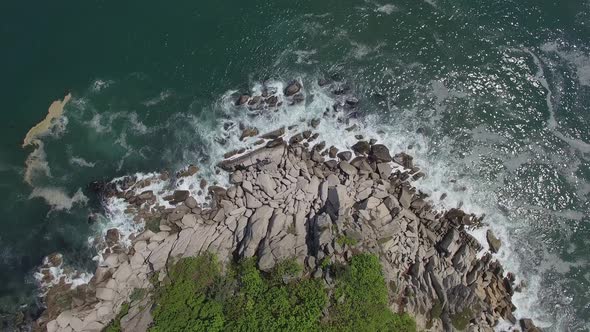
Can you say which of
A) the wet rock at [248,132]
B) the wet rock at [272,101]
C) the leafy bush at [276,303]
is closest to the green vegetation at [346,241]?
the leafy bush at [276,303]

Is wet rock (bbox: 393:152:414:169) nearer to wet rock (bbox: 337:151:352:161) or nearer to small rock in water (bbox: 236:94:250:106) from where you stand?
wet rock (bbox: 337:151:352:161)

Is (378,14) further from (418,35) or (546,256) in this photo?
(546,256)

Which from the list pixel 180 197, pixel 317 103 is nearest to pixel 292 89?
pixel 317 103

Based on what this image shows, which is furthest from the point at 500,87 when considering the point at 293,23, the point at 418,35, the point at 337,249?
the point at 337,249

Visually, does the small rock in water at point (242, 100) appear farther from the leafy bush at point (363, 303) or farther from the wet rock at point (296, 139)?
the leafy bush at point (363, 303)

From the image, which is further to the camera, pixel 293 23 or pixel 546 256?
pixel 293 23

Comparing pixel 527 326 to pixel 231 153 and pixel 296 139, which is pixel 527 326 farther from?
pixel 231 153
